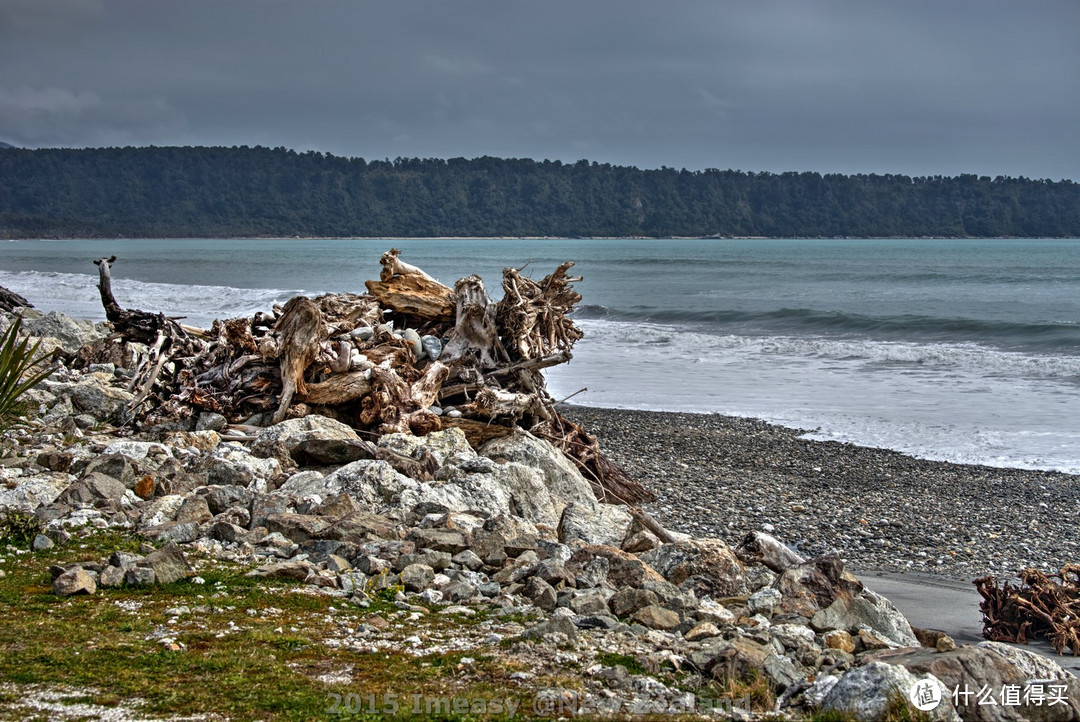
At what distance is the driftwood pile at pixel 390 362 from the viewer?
971cm

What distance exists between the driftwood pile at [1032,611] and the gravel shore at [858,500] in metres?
1.56

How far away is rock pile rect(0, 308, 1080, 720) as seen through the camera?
4207 mm

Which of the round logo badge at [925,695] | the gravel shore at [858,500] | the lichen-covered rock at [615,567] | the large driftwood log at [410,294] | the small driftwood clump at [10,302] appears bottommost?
the gravel shore at [858,500]

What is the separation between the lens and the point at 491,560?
5.99 m

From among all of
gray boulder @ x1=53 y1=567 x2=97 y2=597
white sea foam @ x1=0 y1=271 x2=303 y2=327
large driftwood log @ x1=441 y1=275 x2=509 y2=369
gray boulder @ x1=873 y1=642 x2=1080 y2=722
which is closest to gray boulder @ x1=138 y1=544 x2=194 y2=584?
gray boulder @ x1=53 y1=567 x2=97 y2=597

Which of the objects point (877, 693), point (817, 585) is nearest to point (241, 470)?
point (817, 585)

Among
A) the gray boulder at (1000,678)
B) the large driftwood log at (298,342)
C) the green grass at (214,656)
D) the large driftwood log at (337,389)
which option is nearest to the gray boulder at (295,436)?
the large driftwood log at (337,389)

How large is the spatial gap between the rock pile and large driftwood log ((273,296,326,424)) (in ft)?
2.30

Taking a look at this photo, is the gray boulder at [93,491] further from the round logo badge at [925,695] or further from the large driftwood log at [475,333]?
the round logo badge at [925,695]

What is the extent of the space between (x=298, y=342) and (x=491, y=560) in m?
4.63

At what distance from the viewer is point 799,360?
24.1 meters

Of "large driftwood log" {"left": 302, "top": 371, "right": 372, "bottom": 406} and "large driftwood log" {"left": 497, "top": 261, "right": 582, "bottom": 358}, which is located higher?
"large driftwood log" {"left": 497, "top": 261, "right": 582, "bottom": 358}

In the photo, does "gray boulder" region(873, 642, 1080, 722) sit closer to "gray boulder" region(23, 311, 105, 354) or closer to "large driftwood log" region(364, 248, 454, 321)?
"large driftwood log" region(364, 248, 454, 321)

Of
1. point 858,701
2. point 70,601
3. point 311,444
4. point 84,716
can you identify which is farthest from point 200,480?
point 858,701
